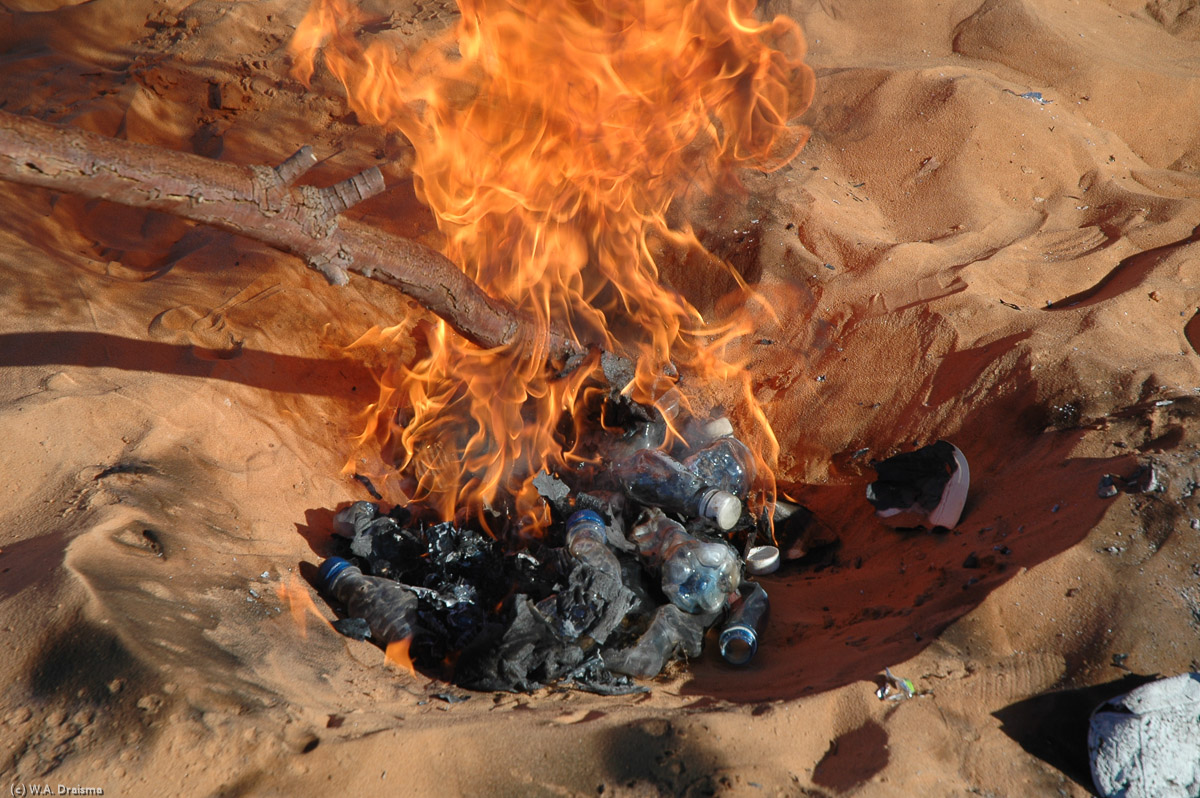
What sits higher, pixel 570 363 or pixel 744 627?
pixel 570 363

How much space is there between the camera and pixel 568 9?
6.53 meters

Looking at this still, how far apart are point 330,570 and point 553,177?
3.14 m

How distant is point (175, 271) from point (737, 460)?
12.2 ft

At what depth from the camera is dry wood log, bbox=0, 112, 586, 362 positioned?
2277mm

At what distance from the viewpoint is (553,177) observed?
5242 mm

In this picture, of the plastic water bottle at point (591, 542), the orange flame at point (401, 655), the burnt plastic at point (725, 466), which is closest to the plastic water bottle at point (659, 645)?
the plastic water bottle at point (591, 542)

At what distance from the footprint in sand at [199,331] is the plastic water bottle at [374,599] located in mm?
1577

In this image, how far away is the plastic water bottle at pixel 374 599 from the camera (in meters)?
3.12

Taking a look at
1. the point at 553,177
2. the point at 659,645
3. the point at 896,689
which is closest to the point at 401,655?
the point at 659,645

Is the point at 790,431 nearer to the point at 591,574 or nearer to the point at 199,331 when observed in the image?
the point at 591,574

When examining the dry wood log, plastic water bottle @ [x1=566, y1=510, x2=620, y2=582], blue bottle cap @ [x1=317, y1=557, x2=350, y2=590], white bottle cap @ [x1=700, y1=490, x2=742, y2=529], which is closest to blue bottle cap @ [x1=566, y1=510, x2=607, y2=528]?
plastic water bottle @ [x1=566, y1=510, x2=620, y2=582]

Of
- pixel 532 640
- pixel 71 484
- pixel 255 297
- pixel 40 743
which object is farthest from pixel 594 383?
pixel 40 743

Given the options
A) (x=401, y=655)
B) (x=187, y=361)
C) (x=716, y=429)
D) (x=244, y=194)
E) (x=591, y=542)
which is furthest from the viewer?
(x=716, y=429)

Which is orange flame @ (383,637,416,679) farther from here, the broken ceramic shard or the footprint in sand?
the broken ceramic shard
